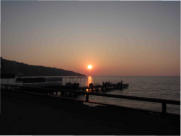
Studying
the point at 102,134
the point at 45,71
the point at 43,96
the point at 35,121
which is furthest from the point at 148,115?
the point at 45,71

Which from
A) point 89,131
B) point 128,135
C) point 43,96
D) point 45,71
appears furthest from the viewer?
point 45,71

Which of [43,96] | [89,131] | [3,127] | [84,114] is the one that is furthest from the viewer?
[43,96]

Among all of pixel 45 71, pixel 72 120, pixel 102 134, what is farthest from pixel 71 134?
pixel 45 71

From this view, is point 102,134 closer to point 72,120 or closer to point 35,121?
point 72,120

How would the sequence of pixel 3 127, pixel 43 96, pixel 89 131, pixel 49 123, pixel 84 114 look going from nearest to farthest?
pixel 89 131, pixel 3 127, pixel 49 123, pixel 84 114, pixel 43 96

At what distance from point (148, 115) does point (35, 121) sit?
3879 mm

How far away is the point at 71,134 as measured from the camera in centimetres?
435

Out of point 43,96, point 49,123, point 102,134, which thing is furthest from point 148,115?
point 43,96

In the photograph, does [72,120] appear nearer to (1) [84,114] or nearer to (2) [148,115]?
(1) [84,114]

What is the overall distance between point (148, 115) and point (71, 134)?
290 centimetres

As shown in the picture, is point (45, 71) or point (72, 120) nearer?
point (72, 120)

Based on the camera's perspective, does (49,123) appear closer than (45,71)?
Yes

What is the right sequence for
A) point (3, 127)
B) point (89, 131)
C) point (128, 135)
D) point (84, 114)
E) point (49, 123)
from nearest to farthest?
1. point (128, 135)
2. point (89, 131)
3. point (3, 127)
4. point (49, 123)
5. point (84, 114)

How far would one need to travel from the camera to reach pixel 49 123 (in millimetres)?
5273
